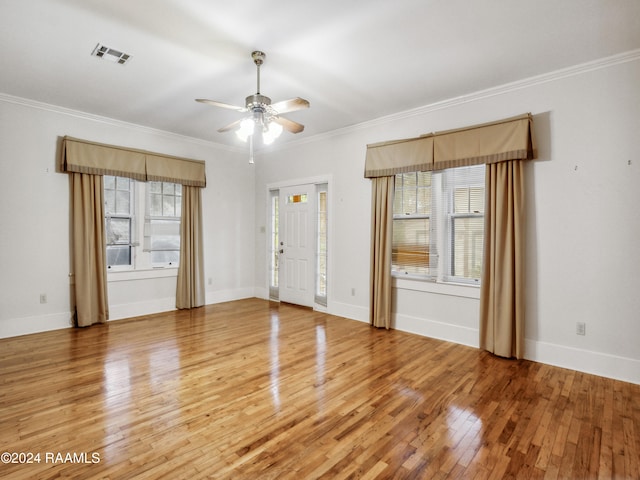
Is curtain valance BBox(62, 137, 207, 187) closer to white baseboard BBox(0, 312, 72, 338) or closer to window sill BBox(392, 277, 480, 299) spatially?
white baseboard BBox(0, 312, 72, 338)

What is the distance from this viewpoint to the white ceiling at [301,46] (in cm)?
242

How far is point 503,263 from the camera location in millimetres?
3562

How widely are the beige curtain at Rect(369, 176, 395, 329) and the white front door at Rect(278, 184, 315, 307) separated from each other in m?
1.32

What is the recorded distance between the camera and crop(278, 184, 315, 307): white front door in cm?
574

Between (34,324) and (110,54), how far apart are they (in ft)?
11.7

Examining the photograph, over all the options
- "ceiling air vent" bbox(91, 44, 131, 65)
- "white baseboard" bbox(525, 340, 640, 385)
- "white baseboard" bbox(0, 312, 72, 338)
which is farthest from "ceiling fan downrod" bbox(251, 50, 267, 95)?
"white baseboard" bbox(0, 312, 72, 338)

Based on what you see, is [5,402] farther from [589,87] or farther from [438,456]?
[589,87]

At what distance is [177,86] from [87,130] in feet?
6.53

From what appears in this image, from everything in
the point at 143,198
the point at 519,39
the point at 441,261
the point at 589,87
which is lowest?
the point at 441,261

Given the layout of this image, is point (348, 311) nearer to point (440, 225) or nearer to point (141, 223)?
point (440, 225)

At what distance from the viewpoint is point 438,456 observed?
1963 mm

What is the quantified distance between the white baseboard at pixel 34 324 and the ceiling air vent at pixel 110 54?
3.42 meters

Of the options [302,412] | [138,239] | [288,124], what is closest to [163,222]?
[138,239]

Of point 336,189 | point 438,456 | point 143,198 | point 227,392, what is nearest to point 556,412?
point 438,456
